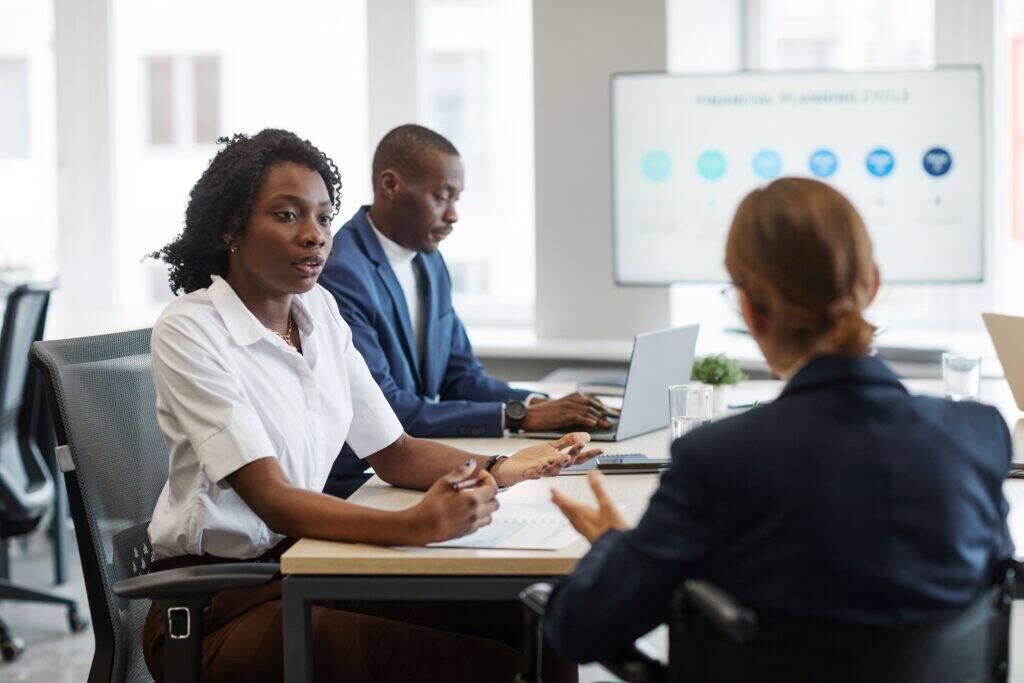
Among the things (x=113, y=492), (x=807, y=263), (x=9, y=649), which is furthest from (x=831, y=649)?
(x=9, y=649)

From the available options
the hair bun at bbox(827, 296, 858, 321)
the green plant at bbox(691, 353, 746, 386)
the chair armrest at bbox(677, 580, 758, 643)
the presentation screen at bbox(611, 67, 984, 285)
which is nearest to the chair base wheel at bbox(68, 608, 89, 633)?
the green plant at bbox(691, 353, 746, 386)

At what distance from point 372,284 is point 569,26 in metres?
2.03

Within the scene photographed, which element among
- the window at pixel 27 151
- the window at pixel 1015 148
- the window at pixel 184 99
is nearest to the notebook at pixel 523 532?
the window at pixel 1015 148

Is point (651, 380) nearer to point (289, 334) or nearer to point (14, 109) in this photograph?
point (289, 334)

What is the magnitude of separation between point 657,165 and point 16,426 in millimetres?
2219

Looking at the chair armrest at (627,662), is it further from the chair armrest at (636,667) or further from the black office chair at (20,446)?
the black office chair at (20,446)

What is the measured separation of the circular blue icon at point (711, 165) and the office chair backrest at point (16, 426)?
2.14 metres

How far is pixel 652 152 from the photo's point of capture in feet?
13.8

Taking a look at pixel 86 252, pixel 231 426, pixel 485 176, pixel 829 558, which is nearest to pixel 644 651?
pixel 829 558

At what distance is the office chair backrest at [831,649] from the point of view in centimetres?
113

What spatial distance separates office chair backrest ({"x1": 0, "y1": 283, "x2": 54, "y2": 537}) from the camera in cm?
331

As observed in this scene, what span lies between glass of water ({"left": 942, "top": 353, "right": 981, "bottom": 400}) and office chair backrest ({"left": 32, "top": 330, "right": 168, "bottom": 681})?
1546 millimetres

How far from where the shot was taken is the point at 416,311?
2.94 metres

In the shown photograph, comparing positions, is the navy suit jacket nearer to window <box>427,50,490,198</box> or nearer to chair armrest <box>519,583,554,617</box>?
chair armrest <box>519,583,554,617</box>
